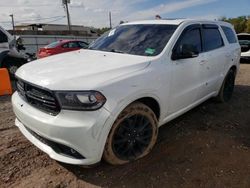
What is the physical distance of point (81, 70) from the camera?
3.20 meters

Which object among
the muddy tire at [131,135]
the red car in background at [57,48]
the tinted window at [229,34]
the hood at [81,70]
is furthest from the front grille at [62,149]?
the red car in background at [57,48]

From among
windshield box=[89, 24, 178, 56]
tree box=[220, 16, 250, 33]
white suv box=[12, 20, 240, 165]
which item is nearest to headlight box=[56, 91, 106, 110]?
white suv box=[12, 20, 240, 165]

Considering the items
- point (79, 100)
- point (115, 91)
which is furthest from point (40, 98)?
point (115, 91)

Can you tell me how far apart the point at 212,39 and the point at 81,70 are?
10.3 feet

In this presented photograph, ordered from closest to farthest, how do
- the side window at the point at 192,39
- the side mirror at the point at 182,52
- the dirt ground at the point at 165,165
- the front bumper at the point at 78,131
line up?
the front bumper at the point at 78,131
the dirt ground at the point at 165,165
the side mirror at the point at 182,52
the side window at the point at 192,39

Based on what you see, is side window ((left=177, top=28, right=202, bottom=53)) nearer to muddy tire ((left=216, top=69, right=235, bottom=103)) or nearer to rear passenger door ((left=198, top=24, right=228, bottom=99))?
rear passenger door ((left=198, top=24, right=228, bottom=99))

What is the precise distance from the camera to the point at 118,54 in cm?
398

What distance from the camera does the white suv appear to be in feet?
9.35

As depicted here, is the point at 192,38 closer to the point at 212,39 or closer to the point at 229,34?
the point at 212,39

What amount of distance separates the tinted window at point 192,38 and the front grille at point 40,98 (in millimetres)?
2142

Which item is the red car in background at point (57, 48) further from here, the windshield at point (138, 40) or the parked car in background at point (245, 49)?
the windshield at point (138, 40)

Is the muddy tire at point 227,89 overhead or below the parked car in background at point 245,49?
overhead

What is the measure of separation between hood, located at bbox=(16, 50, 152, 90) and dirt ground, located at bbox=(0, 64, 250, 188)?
1107 millimetres

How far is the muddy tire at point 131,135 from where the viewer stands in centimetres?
319
